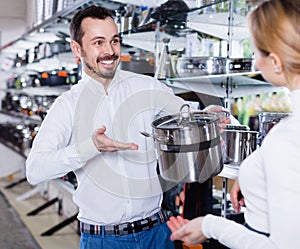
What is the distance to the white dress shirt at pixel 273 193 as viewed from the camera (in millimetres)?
950

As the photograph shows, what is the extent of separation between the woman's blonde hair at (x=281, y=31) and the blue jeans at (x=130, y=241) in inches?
39.3

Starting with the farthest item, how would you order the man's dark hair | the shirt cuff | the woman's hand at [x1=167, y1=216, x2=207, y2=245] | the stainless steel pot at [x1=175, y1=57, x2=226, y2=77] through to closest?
1. the stainless steel pot at [x1=175, y1=57, x2=226, y2=77]
2. the man's dark hair
3. the shirt cuff
4. the woman's hand at [x1=167, y1=216, x2=207, y2=245]

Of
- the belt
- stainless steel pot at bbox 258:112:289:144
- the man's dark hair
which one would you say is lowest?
the belt

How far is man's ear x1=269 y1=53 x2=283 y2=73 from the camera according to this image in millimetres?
981

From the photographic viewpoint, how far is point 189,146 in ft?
4.83

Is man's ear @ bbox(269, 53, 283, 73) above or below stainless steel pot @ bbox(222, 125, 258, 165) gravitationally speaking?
above

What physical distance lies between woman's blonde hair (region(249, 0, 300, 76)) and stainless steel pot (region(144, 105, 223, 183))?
1.62ft

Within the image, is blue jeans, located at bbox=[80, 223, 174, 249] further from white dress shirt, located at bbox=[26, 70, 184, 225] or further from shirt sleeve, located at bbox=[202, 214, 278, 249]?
shirt sleeve, located at bbox=[202, 214, 278, 249]

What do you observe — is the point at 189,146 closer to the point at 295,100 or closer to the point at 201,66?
the point at 295,100

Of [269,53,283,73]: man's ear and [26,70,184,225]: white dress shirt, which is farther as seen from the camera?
[26,70,184,225]: white dress shirt

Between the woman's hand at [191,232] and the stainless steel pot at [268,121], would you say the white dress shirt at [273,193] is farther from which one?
the stainless steel pot at [268,121]

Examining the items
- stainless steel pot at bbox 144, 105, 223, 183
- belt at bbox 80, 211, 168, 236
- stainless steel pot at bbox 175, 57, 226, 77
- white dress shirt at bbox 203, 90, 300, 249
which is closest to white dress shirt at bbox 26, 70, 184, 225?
belt at bbox 80, 211, 168, 236

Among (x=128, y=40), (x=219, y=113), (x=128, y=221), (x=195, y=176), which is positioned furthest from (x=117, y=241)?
(x=128, y=40)

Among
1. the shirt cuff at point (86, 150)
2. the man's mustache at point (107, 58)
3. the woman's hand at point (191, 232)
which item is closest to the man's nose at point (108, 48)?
the man's mustache at point (107, 58)
